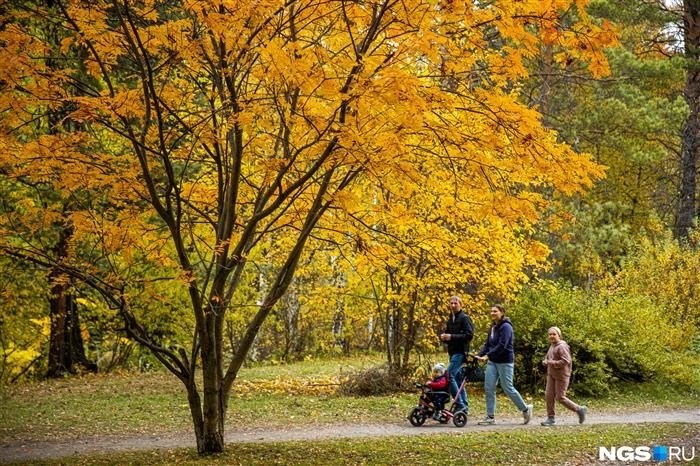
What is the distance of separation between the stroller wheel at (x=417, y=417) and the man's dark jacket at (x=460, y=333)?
1112 millimetres

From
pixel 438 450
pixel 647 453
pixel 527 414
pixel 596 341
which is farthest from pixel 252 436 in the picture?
pixel 596 341

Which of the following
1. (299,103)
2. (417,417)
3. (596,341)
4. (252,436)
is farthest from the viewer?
(596,341)

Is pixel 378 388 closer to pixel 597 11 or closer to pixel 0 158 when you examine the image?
pixel 0 158

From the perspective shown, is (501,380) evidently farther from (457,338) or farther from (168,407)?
(168,407)

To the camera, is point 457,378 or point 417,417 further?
point 457,378

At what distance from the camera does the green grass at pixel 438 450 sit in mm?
7652

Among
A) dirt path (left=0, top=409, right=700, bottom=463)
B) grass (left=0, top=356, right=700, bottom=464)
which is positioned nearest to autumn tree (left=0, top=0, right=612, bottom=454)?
dirt path (left=0, top=409, right=700, bottom=463)

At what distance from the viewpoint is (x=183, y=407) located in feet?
40.5

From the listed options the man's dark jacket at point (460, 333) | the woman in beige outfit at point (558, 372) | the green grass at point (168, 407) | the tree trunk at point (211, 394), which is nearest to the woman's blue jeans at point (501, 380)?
the woman in beige outfit at point (558, 372)

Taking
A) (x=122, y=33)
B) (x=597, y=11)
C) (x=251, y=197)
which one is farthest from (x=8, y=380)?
(x=597, y=11)

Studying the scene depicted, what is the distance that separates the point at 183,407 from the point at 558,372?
6434mm

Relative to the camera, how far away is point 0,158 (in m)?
6.65

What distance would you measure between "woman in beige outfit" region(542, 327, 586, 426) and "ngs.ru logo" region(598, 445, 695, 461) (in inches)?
69.3

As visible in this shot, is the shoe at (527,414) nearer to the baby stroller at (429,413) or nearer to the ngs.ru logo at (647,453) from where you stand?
the baby stroller at (429,413)
